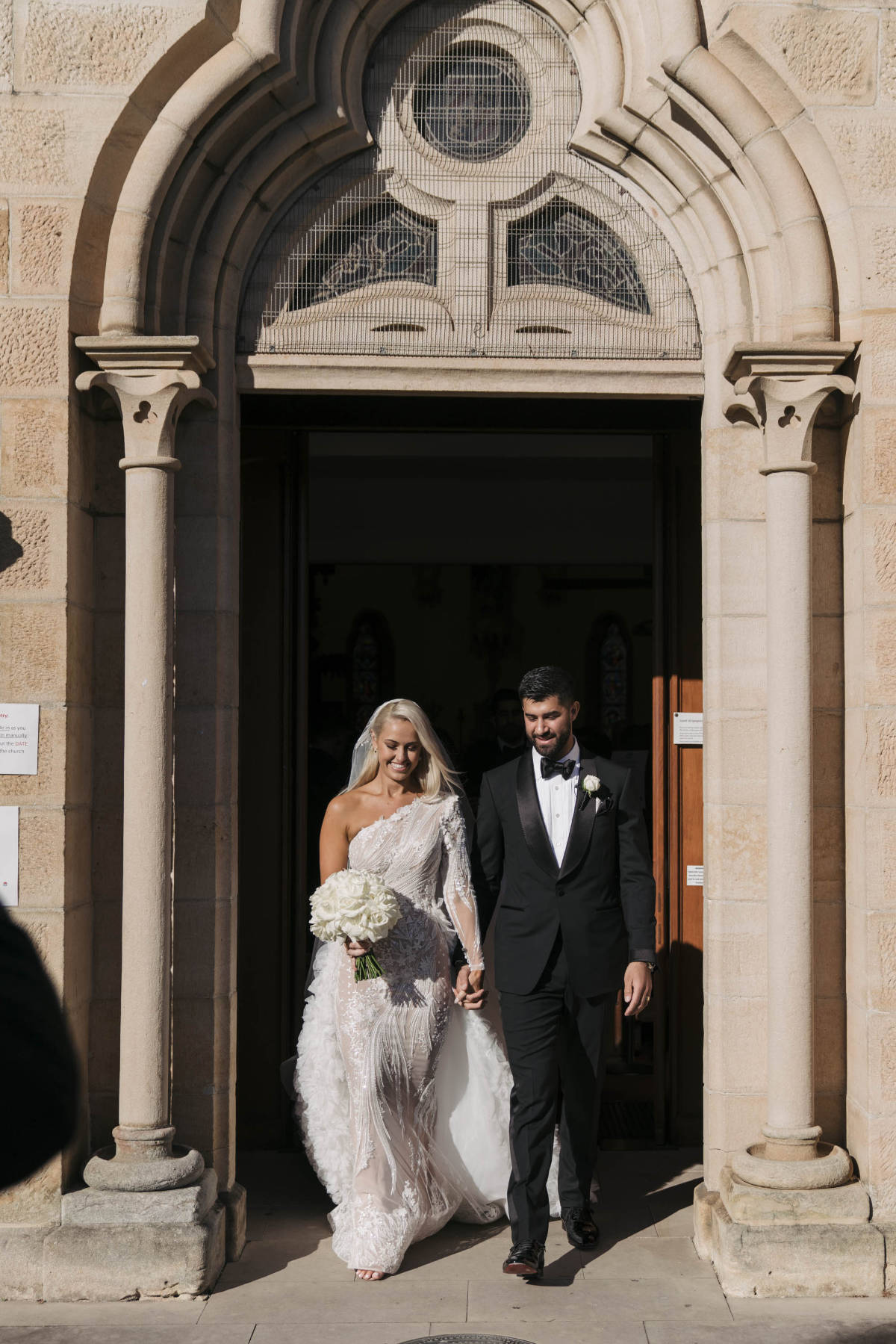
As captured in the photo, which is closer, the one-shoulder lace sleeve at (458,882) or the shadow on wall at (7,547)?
the shadow on wall at (7,547)

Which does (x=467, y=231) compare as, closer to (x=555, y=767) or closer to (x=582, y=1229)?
(x=555, y=767)

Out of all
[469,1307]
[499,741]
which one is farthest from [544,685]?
[499,741]

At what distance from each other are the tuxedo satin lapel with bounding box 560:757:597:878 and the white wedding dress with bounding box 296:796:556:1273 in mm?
453

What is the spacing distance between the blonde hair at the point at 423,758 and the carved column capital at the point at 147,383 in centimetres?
119

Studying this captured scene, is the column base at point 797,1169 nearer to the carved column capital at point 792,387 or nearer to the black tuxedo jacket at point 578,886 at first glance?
the black tuxedo jacket at point 578,886

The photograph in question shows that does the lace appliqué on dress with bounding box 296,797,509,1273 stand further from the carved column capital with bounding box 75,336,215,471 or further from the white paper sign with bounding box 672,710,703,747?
the carved column capital with bounding box 75,336,215,471

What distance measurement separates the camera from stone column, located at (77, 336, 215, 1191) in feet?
15.6

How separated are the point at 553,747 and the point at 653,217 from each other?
2103 millimetres

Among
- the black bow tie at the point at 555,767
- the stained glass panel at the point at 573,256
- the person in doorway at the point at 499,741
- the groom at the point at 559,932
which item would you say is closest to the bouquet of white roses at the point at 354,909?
the groom at the point at 559,932

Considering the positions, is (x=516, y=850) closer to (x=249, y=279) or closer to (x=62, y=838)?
(x=62, y=838)

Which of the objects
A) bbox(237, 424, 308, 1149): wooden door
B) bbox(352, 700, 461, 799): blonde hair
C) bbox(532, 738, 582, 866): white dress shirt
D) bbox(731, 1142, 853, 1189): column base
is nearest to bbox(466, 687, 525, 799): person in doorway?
bbox(237, 424, 308, 1149): wooden door

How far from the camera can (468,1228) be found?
5.29 meters

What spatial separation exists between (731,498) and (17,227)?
108 inches

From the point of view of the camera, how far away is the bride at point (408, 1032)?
5.04 m
